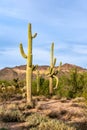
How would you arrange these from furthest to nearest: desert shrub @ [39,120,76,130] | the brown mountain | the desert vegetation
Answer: the brown mountain, the desert vegetation, desert shrub @ [39,120,76,130]

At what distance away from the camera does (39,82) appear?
35562 mm

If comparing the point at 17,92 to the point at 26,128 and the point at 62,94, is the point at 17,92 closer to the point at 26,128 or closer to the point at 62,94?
the point at 62,94

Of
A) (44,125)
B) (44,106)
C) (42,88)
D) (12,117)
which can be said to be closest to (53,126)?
(44,125)

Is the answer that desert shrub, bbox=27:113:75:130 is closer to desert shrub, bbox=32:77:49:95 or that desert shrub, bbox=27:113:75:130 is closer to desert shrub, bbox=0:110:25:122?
desert shrub, bbox=0:110:25:122

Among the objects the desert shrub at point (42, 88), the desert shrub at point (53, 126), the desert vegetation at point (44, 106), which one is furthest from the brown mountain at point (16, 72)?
the desert shrub at point (53, 126)

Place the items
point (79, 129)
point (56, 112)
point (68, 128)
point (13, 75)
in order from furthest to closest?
point (13, 75) → point (56, 112) → point (79, 129) → point (68, 128)

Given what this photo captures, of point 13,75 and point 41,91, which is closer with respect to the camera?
point 41,91

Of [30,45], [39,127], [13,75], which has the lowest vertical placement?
[13,75]

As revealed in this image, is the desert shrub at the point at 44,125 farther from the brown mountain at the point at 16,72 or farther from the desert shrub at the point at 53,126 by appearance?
the brown mountain at the point at 16,72

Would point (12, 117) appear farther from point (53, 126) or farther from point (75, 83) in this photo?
point (75, 83)

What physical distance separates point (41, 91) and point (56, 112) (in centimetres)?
1607

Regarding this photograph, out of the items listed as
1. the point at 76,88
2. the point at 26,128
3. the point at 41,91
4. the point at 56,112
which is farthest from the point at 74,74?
the point at 26,128

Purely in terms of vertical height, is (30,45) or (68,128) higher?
(30,45)

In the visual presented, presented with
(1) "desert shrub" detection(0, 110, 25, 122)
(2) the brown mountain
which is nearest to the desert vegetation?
(1) "desert shrub" detection(0, 110, 25, 122)
